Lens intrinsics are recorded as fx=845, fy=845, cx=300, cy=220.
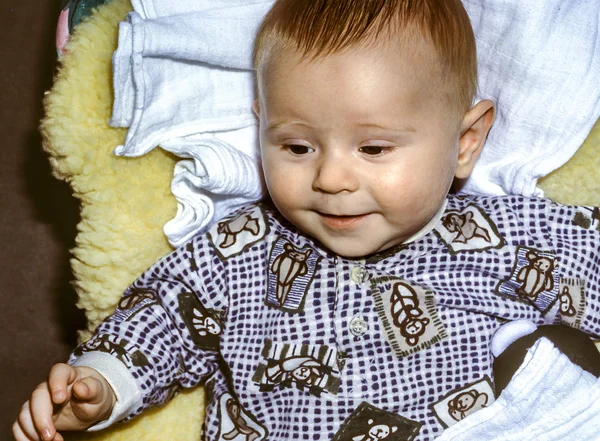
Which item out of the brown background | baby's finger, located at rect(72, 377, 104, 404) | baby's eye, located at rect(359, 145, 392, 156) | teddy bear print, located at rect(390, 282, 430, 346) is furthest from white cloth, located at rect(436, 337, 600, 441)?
the brown background

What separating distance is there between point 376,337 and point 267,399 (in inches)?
7.4

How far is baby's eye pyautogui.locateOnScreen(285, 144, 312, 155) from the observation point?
1.16 meters

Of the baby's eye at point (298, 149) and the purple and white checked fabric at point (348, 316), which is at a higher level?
the baby's eye at point (298, 149)

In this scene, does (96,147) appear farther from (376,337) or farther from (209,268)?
(376,337)

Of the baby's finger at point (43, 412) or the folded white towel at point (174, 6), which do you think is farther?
the folded white towel at point (174, 6)

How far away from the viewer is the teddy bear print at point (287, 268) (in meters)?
1.27

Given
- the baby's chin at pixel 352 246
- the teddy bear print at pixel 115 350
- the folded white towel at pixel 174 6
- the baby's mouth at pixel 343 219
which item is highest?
the folded white towel at pixel 174 6

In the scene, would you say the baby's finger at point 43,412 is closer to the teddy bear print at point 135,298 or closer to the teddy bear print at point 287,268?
the teddy bear print at point 135,298

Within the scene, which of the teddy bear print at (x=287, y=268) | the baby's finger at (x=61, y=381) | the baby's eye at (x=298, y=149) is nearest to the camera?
the baby's finger at (x=61, y=381)

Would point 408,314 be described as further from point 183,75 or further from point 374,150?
point 183,75

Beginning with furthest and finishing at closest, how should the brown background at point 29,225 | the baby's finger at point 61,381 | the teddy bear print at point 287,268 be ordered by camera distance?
the brown background at point 29,225, the teddy bear print at point 287,268, the baby's finger at point 61,381

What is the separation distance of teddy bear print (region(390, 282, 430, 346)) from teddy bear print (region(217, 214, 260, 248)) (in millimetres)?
241

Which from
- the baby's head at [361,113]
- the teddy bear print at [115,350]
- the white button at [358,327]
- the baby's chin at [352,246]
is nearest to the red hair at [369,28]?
the baby's head at [361,113]

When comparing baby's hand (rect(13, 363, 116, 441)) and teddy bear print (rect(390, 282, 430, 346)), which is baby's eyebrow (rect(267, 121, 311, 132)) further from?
baby's hand (rect(13, 363, 116, 441))
